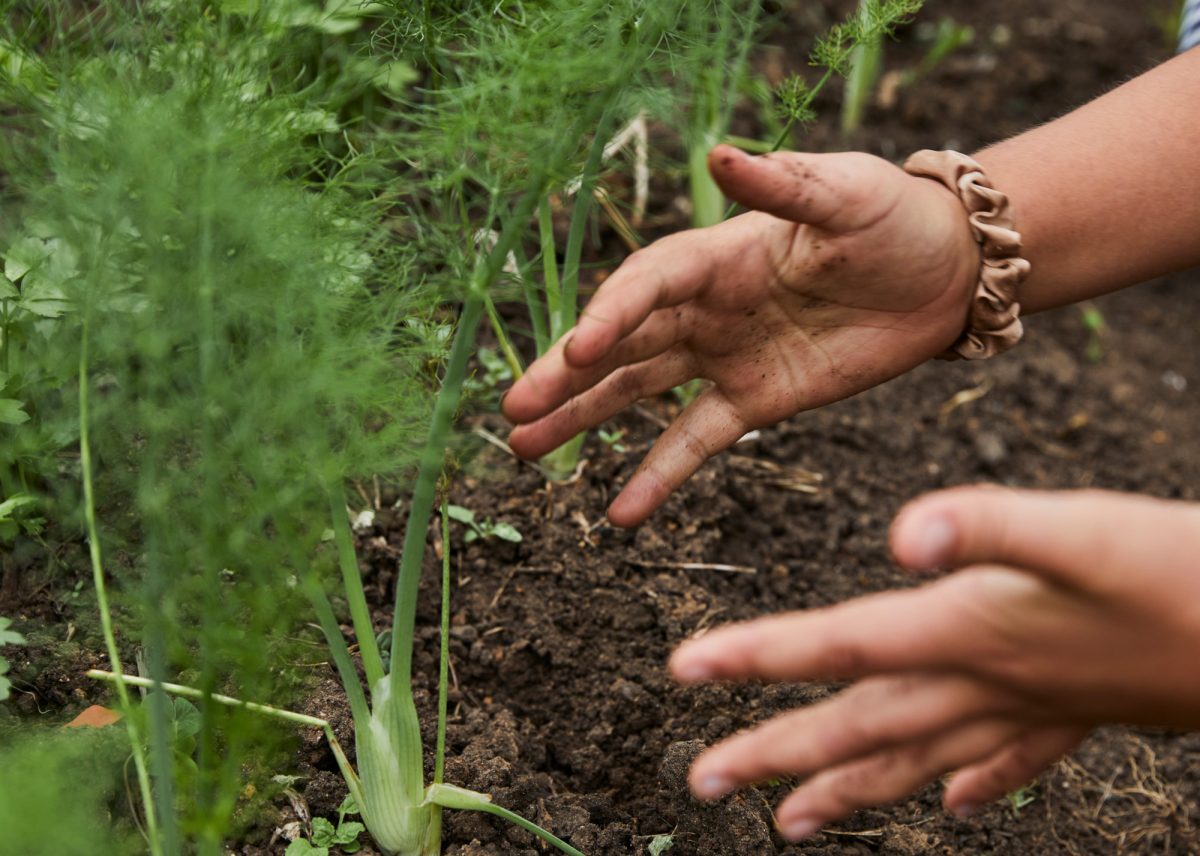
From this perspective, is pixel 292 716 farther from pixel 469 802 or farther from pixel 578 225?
pixel 578 225

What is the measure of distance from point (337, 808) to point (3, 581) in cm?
53

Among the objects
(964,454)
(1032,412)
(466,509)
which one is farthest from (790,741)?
(1032,412)

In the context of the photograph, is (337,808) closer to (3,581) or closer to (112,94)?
(3,581)

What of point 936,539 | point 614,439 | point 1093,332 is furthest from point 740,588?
point 1093,332

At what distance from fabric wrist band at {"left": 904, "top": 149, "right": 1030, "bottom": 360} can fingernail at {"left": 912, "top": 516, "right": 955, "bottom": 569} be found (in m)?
0.73

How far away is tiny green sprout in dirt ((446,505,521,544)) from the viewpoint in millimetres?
1617

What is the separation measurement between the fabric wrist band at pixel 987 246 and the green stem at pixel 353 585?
776 mm

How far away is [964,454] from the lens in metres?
2.13

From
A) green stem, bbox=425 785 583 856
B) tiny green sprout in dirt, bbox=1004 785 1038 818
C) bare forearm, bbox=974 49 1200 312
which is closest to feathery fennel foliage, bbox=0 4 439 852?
green stem, bbox=425 785 583 856

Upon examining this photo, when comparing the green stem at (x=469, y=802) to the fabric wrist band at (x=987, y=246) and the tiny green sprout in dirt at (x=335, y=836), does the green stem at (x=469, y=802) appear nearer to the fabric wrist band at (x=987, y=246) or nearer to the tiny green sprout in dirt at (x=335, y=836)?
the tiny green sprout in dirt at (x=335, y=836)

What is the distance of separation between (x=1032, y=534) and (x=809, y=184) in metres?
0.52

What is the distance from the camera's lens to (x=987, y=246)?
1.32m

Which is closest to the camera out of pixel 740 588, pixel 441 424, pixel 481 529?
pixel 441 424

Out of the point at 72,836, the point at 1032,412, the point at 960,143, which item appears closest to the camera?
the point at 72,836
